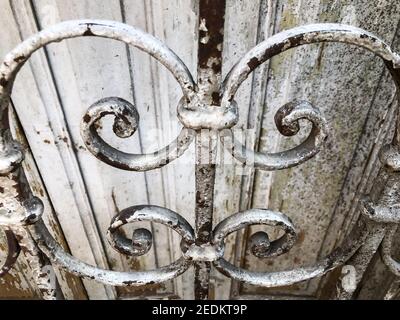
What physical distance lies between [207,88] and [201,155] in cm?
13

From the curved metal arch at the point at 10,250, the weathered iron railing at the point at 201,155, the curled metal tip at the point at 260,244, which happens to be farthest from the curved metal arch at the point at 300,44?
the curved metal arch at the point at 10,250

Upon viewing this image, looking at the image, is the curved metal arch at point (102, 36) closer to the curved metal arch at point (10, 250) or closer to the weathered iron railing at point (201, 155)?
the weathered iron railing at point (201, 155)

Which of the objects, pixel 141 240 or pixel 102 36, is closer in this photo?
pixel 102 36

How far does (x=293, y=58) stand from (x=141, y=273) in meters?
0.55

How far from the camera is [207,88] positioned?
69 cm

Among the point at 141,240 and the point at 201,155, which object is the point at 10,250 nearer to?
the point at 141,240

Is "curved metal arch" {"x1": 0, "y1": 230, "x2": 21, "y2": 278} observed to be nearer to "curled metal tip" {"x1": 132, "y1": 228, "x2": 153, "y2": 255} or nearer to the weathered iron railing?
the weathered iron railing

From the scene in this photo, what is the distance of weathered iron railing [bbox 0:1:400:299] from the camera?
0.67 m

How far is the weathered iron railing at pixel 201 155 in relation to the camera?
2.19 ft

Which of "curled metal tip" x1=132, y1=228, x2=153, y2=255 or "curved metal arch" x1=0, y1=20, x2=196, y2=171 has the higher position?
"curved metal arch" x1=0, y1=20, x2=196, y2=171

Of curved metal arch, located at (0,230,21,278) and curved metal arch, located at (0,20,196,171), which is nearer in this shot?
curved metal arch, located at (0,20,196,171)

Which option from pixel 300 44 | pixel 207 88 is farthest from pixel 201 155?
pixel 300 44

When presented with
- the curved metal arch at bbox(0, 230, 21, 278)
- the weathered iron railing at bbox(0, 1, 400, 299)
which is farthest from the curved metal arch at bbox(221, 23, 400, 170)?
the curved metal arch at bbox(0, 230, 21, 278)
